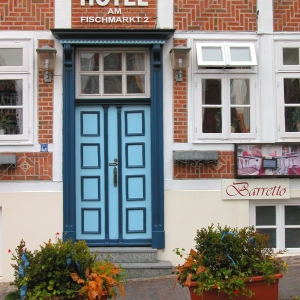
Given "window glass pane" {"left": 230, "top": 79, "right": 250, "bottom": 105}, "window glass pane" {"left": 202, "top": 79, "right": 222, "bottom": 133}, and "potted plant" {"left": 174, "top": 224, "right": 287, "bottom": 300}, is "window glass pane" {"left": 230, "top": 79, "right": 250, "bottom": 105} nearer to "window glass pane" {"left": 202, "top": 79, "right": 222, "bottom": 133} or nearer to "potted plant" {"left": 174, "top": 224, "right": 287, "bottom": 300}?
"window glass pane" {"left": 202, "top": 79, "right": 222, "bottom": 133}

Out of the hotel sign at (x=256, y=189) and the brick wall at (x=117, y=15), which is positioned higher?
the brick wall at (x=117, y=15)

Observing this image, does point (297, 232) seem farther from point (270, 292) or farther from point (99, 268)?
point (99, 268)

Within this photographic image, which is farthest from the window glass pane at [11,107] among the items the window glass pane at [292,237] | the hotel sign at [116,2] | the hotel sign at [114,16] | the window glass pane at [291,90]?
the window glass pane at [292,237]

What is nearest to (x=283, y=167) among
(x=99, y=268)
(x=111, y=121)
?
(x=111, y=121)

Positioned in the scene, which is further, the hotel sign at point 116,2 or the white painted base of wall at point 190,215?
the hotel sign at point 116,2

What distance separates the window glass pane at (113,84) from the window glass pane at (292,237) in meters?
3.66

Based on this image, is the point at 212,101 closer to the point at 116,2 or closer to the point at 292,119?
the point at 292,119

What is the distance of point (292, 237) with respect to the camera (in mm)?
8438

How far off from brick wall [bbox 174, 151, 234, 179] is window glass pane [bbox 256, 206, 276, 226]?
2.59ft

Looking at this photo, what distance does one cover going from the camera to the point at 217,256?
559 cm

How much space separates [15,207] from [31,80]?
2064mm

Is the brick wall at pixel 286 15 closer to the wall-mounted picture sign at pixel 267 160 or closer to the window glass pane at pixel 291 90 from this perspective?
the window glass pane at pixel 291 90

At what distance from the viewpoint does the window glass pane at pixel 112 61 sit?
8.46 m

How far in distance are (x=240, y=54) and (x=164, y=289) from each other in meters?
3.93
